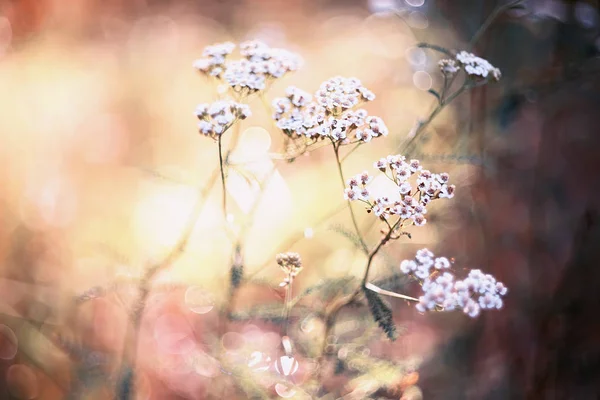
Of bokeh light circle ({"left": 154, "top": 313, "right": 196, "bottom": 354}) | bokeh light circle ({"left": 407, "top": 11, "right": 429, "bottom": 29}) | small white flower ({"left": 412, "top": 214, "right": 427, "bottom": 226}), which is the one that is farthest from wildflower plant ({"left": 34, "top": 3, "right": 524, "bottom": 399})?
bokeh light circle ({"left": 407, "top": 11, "right": 429, "bottom": 29})

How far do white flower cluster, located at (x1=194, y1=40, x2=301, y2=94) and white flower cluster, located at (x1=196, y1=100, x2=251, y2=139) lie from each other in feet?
0.10

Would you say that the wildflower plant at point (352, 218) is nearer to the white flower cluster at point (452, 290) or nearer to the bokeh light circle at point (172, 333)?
the white flower cluster at point (452, 290)

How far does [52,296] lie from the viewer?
841 millimetres

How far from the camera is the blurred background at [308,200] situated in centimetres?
70

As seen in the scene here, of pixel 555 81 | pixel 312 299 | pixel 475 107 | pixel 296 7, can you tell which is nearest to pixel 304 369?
pixel 312 299

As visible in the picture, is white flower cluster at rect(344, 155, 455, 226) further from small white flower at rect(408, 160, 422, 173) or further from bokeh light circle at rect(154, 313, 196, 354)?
bokeh light circle at rect(154, 313, 196, 354)

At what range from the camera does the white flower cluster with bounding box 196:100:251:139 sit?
48 cm

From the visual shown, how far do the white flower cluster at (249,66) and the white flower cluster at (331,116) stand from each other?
0.03 metres

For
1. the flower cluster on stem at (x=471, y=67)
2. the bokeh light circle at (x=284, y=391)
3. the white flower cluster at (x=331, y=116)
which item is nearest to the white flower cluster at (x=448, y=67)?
the flower cluster on stem at (x=471, y=67)

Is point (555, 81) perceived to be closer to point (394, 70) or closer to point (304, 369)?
point (394, 70)

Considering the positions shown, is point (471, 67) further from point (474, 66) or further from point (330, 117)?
point (330, 117)

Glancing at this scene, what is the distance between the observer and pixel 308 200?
0.86 meters

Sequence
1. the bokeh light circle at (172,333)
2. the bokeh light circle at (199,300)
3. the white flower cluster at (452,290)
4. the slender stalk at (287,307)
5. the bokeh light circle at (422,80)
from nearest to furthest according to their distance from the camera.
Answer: the white flower cluster at (452,290) < the slender stalk at (287,307) < the bokeh light circle at (199,300) < the bokeh light circle at (172,333) < the bokeh light circle at (422,80)

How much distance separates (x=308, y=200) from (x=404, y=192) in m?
0.43
